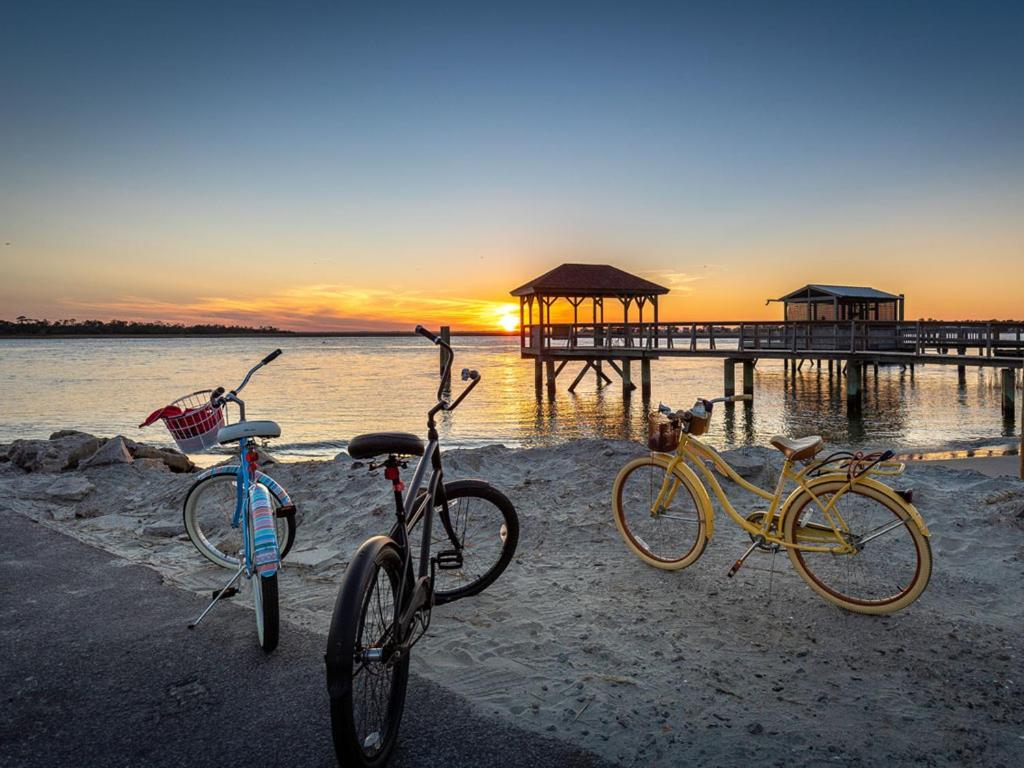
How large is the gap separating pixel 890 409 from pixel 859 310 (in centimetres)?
1438

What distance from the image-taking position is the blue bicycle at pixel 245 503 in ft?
10.7

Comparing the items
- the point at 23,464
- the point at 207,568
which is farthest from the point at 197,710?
the point at 23,464

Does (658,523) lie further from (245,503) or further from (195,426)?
(195,426)

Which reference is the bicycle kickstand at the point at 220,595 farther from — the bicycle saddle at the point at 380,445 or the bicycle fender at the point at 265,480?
the bicycle saddle at the point at 380,445

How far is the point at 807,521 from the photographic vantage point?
429 centimetres

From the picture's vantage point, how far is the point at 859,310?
3647 centimetres

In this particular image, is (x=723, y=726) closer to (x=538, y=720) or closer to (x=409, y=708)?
(x=538, y=720)

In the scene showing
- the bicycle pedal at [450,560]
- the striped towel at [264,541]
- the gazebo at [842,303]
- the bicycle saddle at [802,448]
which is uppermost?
the gazebo at [842,303]

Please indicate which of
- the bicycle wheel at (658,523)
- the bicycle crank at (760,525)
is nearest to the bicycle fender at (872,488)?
Result: the bicycle crank at (760,525)

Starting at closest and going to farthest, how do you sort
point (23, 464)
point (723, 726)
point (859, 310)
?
point (723, 726), point (23, 464), point (859, 310)

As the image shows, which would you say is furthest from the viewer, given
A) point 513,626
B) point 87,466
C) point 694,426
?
point 87,466

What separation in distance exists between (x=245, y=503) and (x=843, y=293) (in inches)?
1457

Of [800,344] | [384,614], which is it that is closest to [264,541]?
[384,614]

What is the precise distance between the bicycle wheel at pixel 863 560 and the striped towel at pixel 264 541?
2729 millimetres
